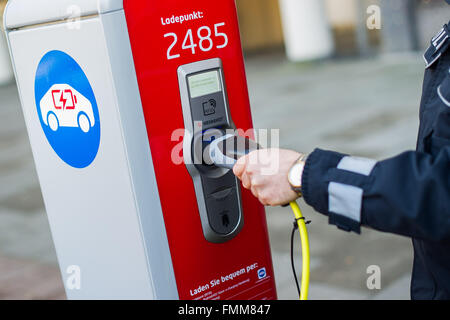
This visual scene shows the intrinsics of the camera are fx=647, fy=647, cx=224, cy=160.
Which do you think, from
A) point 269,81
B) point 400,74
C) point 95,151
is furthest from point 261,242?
point 269,81

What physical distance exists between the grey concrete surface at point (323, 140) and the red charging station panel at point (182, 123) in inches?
62.8

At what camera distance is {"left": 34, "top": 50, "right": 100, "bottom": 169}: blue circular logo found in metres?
1.95

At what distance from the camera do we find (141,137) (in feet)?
6.17

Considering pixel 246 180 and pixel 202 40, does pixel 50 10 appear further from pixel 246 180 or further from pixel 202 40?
pixel 246 180

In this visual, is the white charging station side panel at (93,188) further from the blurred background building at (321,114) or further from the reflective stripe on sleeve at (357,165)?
the blurred background building at (321,114)

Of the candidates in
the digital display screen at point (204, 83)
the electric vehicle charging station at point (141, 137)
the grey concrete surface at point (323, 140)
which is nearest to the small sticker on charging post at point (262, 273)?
the electric vehicle charging station at point (141, 137)

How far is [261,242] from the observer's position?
2238 mm

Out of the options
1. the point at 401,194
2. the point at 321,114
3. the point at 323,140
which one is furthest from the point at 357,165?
the point at 321,114

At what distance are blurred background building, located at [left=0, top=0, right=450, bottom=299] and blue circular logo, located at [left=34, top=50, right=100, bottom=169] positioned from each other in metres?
1.05

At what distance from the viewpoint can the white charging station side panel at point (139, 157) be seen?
5.90 feet

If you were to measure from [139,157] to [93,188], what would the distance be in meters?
0.26
